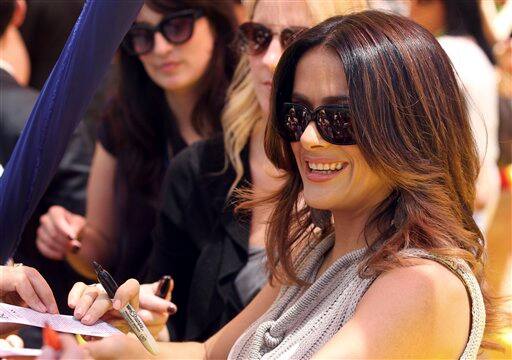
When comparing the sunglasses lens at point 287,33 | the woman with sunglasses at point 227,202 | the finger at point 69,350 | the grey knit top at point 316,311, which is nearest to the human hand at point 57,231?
the woman with sunglasses at point 227,202

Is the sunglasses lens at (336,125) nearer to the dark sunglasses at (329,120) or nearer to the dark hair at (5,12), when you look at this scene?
the dark sunglasses at (329,120)

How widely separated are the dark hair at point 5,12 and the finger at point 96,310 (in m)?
1.76

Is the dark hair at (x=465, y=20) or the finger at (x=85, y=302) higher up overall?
the dark hair at (x=465, y=20)

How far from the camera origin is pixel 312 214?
8.05 ft

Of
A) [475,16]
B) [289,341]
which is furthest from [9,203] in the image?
[475,16]

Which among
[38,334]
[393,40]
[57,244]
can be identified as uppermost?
[393,40]

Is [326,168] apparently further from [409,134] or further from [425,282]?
[425,282]

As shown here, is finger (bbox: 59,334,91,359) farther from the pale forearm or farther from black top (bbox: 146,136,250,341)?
black top (bbox: 146,136,250,341)

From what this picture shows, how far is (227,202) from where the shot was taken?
315cm

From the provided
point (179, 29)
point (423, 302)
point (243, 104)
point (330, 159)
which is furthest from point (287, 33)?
point (423, 302)

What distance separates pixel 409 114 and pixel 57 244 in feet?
5.76

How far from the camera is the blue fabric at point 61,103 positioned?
2.03 m

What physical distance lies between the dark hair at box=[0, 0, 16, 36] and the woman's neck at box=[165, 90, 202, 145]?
623 mm

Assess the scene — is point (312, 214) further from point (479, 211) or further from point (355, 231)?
point (479, 211)
